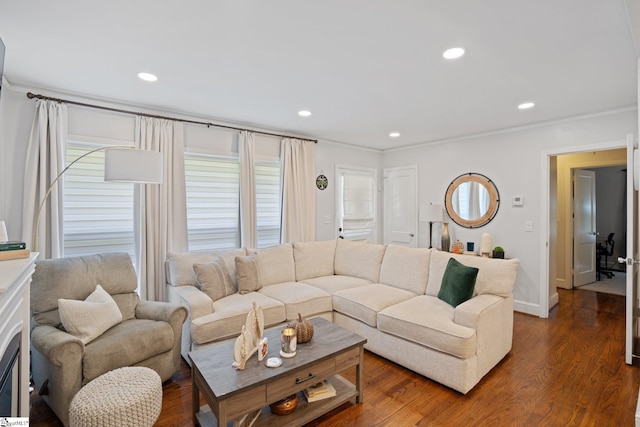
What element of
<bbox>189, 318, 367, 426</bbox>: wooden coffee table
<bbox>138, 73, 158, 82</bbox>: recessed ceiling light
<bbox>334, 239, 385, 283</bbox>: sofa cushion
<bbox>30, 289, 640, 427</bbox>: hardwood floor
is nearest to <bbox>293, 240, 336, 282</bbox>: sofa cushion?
<bbox>334, 239, 385, 283</bbox>: sofa cushion

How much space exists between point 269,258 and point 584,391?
3.09 meters

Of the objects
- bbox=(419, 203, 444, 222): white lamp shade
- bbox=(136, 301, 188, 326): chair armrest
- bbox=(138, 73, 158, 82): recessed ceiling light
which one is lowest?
bbox=(136, 301, 188, 326): chair armrest

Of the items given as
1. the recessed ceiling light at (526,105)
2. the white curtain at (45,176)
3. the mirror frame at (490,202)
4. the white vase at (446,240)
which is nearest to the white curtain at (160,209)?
the white curtain at (45,176)

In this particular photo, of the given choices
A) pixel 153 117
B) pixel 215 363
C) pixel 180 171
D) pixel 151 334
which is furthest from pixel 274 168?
pixel 215 363

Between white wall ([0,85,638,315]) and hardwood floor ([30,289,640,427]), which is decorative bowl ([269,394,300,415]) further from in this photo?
white wall ([0,85,638,315])

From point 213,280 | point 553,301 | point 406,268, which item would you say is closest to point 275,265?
point 213,280

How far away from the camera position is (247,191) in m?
4.14

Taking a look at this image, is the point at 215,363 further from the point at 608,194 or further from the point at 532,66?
the point at 608,194

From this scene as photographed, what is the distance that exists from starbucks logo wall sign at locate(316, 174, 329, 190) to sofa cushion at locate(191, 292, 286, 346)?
2355 mm

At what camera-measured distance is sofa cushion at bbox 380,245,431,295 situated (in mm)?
3408

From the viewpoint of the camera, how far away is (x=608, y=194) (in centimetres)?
691

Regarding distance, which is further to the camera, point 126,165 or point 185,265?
point 185,265

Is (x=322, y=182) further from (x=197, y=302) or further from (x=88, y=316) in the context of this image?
(x=88, y=316)

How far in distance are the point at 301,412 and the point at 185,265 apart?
1.95m
